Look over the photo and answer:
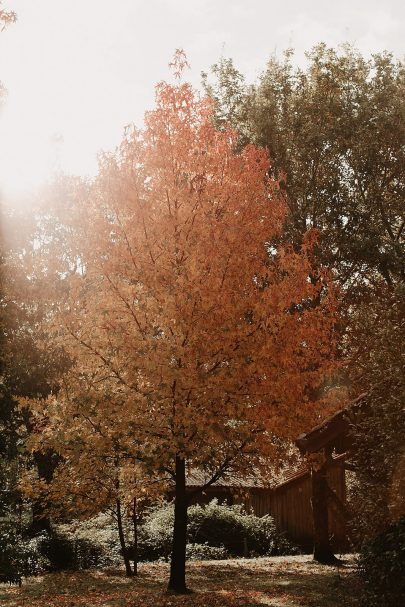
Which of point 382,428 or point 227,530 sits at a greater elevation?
point 382,428

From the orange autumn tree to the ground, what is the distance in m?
2.65

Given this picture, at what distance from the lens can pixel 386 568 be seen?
9.76 metres

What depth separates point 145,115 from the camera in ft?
43.6

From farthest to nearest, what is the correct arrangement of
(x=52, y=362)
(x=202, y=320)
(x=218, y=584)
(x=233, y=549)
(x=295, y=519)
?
(x=295, y=519) < (x=233, y=549) < (x=218, y=584) < (x=52, y=362) < (x=202, y=320)

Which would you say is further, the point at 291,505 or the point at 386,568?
the point at 291,505

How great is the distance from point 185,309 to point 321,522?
11.7 m

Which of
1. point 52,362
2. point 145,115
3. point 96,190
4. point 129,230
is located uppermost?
point 145,115

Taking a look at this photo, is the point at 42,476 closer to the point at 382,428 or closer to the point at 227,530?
the point at 227,530

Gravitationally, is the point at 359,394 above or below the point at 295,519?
above

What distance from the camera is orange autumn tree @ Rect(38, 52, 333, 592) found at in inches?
461

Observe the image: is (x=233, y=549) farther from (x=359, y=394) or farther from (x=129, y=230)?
(x=129, y=230)

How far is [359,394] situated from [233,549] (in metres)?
15.2

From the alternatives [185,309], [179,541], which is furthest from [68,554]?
[185,309]

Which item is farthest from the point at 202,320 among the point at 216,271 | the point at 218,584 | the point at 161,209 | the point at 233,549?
the point at 233,549
